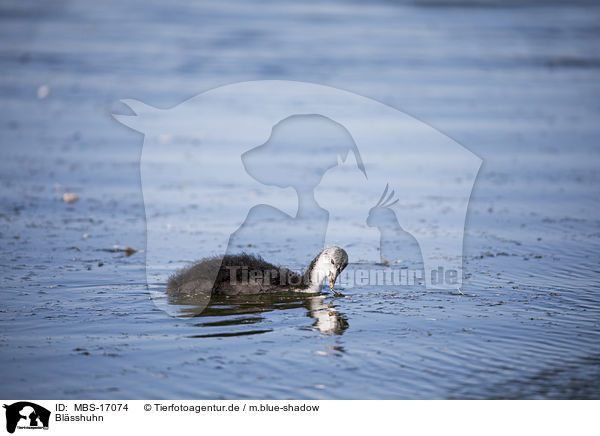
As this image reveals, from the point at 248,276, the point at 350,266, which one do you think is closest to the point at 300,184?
the point at 350,266

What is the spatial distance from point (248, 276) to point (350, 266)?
1.46 meters

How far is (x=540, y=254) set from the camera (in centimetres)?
884

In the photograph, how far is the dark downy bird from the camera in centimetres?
732

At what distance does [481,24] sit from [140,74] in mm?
13189

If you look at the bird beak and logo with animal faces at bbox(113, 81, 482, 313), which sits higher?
logo with animal faces at bbox(113, 81, 482, 313)

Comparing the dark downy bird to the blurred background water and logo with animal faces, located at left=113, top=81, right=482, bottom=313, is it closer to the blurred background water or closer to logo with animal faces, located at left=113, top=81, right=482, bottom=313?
logo with animal faces, located at left=113, top=81, right=482, bottom=313

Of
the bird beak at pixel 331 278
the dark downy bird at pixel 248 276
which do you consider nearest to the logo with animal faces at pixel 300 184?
the dark downy bird at pixel 248 276

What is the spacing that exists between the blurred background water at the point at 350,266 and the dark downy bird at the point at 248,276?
21cm
